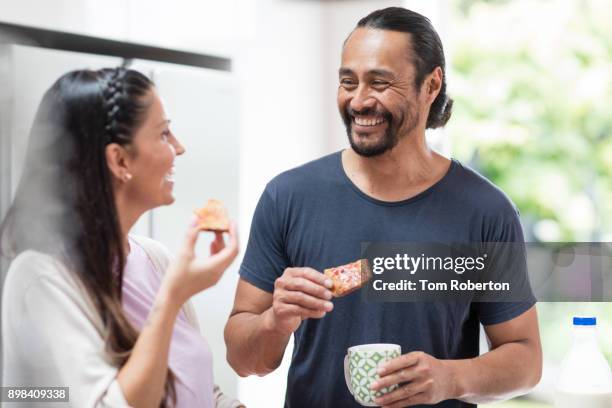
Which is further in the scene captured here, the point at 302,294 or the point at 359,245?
the point at 359,245

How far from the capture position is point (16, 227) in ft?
3.00

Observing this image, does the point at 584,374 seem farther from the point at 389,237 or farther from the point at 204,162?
the point at 204,162

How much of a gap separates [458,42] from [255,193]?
252cm

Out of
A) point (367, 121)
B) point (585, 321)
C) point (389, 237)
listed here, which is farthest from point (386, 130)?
point (585, 321)

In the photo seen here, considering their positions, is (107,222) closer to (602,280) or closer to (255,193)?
(255,193)

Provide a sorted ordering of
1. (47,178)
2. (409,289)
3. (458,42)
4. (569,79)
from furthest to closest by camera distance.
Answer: (458,42), (569,79), (409,289), (47,178)

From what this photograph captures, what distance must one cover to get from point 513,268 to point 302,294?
1.00 ft

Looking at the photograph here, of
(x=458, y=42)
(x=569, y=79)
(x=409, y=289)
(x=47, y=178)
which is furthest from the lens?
(x=458, y=42)

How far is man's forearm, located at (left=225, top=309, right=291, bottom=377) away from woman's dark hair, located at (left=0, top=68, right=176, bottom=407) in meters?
0.19

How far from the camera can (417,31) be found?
1047 millimetres

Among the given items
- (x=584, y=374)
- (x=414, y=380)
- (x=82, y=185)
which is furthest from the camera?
(x=584, y=374)

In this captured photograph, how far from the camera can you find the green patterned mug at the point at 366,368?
0.99m

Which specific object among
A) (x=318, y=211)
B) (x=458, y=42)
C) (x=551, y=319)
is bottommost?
(x=551, y=319)

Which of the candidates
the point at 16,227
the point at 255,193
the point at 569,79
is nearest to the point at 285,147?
the point at 255,193
